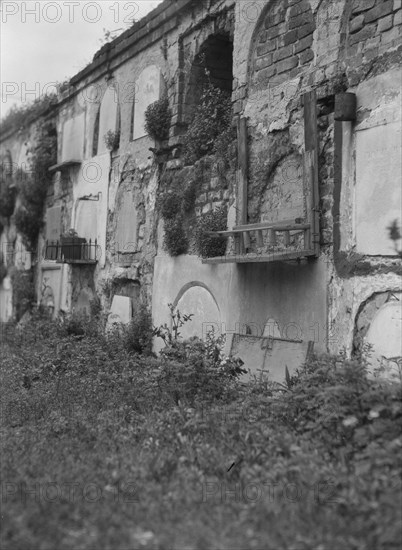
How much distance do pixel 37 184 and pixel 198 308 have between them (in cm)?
677

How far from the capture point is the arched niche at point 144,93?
9742 mm

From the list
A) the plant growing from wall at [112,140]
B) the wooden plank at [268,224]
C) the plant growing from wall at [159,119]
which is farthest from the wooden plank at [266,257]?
the plant growing from wall at [112,140]

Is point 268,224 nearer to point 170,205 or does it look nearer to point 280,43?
point 280,43

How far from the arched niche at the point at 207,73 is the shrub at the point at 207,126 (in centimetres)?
32

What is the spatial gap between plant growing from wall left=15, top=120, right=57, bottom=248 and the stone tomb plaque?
886cm

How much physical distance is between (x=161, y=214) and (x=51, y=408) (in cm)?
363

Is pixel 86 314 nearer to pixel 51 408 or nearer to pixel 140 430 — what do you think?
pixel 51 408

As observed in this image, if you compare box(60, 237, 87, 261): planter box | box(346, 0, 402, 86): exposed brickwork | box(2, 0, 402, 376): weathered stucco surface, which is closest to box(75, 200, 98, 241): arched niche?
box(2, 0, 402, 376): weathered stucco surface

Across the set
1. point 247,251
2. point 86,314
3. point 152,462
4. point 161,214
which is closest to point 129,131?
point 161,214

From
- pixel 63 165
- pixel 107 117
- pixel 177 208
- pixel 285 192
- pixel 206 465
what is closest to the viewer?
pixel 206 465

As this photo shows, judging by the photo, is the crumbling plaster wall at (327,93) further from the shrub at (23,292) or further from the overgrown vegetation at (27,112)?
the shrub at (23,292)

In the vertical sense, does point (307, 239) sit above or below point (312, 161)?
below

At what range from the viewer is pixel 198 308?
8.21 metres

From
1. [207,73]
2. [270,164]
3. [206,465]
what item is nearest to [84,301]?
[207,73]
